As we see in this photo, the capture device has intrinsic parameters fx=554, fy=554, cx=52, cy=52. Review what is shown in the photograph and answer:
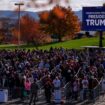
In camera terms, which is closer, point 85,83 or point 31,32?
point 85,83

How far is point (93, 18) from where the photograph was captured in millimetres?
40000

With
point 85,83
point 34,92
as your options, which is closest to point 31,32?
point 85,83

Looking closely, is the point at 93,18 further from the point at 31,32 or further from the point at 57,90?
the point at 31,32

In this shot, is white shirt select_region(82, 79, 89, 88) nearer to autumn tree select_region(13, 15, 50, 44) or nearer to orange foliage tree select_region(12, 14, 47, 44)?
orange foliage tree select_region(12, 14, 47, 44)

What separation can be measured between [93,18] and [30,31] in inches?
3175

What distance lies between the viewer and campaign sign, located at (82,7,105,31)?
1560 inches

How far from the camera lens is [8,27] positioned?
13750 centimetres

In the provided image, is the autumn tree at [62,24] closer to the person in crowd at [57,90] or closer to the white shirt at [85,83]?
the person in crowd at [57,90]

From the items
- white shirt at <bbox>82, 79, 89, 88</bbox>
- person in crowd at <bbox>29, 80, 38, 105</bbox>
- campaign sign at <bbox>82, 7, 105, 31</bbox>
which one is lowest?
person in crowd at <bbox>29, 80, 38, 105</bbox>

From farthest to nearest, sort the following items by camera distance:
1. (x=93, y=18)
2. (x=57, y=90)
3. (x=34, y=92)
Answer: (x=93, y=18) < (x=34, y=92) < (x=57, y=90)

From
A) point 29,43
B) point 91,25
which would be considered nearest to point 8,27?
point 29,43

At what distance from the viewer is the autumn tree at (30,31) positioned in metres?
111

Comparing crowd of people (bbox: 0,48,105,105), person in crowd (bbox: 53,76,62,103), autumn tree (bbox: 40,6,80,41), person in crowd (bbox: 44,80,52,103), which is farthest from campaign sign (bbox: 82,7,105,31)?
autumn tree (bbox: 40,6,80,41)

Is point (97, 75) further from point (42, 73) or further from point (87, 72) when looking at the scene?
point (42, 73)
